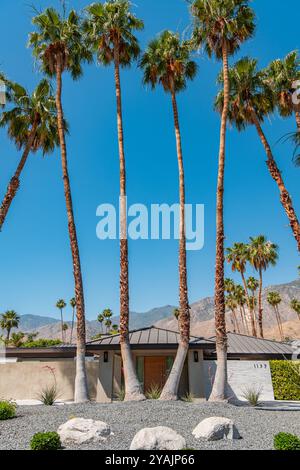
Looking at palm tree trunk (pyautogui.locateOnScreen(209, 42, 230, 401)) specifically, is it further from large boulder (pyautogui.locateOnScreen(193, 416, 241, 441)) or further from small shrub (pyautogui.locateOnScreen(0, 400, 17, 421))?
small shrub (pyautogui.locateOnScreen(0, 400, 17, 421))

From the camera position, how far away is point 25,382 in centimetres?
2181

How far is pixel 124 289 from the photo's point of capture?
16375 mm

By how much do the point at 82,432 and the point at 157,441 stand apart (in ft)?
6.47

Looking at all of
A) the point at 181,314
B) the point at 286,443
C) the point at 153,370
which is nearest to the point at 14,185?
the point at 181,314

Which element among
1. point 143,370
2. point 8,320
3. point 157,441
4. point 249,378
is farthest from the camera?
point 8,320

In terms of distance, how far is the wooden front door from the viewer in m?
21.6

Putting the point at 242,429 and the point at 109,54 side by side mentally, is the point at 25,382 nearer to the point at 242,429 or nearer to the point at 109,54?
the point at 242,429

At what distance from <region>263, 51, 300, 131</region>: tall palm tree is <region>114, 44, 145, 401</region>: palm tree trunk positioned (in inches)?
340

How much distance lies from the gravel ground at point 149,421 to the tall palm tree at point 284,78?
52.3 ft

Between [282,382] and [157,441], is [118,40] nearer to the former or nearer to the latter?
[157,441]

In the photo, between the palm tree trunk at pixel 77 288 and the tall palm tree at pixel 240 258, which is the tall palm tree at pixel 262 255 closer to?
the tall palm tree at pixel 240 258

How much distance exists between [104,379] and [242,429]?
35.1 feet
